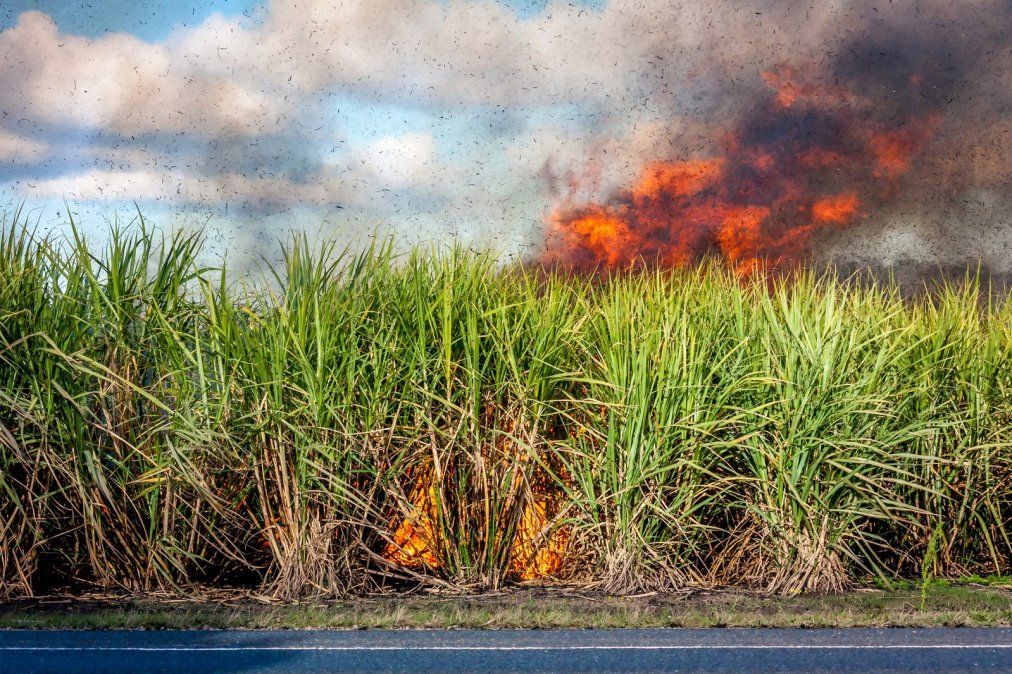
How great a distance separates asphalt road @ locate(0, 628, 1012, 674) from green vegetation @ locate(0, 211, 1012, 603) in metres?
1.30

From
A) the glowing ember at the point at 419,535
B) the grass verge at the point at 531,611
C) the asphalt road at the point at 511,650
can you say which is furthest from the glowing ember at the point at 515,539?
the asphalt road at the point at 511,650

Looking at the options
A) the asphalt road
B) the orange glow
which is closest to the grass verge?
the asphalt road

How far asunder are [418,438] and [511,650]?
7.37 feet

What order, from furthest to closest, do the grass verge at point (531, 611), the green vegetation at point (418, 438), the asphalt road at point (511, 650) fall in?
1. the green vegetation at point (418, 438)
2. the grass verge at point (531, 611)
3. the asphalt road at point (511, 650)

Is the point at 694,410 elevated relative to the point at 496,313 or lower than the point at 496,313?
lower

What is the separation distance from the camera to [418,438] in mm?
8305

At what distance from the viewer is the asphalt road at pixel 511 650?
242 inches

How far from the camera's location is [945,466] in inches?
378

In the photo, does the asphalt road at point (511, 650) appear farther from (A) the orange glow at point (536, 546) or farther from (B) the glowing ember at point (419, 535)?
(A) the orange glow at point (536, 546)

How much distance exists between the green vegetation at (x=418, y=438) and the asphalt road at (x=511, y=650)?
1.30 meters

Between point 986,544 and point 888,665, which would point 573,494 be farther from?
point 986,544

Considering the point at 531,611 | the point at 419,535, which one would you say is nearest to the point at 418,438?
the point at 419,535

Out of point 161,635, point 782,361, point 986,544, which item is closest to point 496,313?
point 782,361

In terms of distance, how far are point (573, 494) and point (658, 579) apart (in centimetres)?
94
